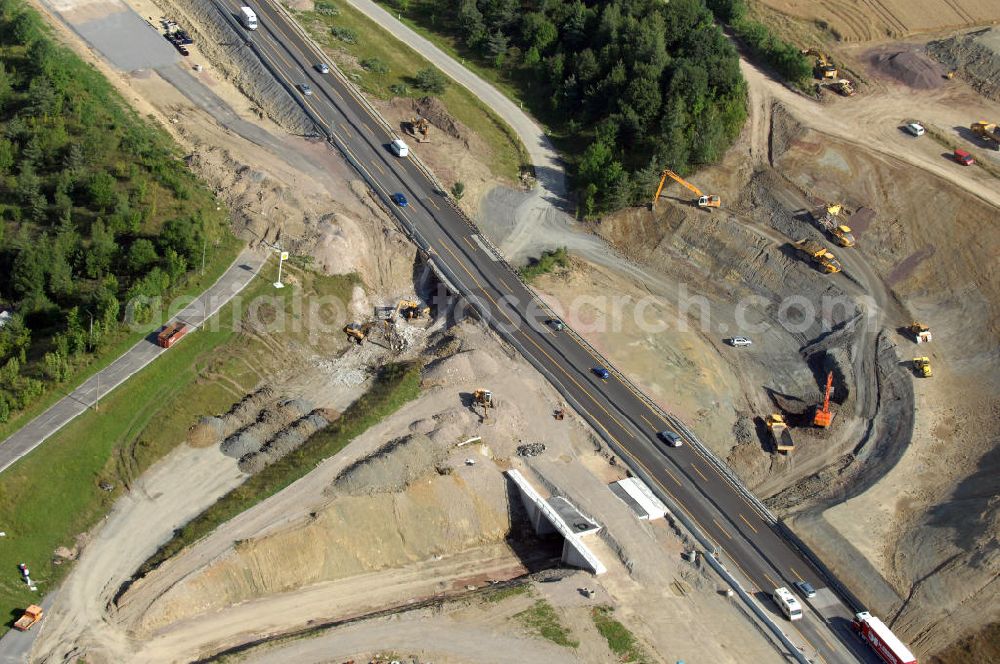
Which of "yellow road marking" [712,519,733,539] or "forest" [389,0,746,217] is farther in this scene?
"forest" [389,0,746,217]

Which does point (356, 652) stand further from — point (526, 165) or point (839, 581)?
point (526, 165)

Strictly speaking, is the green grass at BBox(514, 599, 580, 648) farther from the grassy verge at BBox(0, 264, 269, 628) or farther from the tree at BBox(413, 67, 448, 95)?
the tree at BBox(413, 67, 448, 95)

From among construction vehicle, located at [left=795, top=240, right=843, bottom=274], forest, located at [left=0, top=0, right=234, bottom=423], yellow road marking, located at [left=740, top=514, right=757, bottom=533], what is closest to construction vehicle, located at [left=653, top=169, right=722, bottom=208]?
construction vehicle, located at [left=795, top=240, right=843, bottom=274]

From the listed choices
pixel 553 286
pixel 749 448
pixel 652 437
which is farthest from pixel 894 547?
pixel 553 286

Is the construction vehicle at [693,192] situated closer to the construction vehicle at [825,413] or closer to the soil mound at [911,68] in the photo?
the construction vehicle at [825,413]

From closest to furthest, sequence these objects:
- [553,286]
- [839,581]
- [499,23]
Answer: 1. [839,581]
2. [553,286]
3. [499,23]

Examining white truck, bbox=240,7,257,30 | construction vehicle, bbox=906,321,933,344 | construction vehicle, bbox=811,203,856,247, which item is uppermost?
white truck, bbox=240,7,257,30
